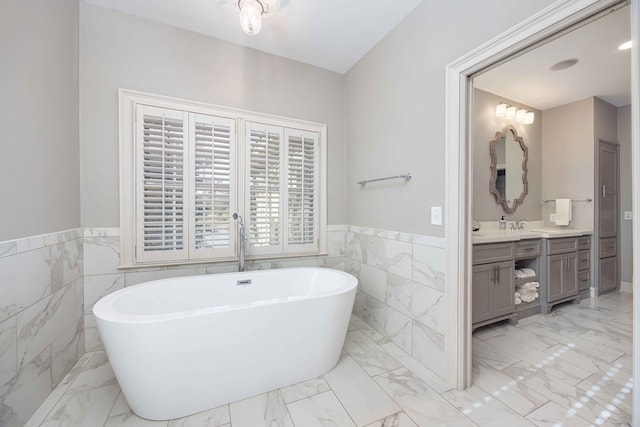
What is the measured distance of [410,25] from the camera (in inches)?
74.2

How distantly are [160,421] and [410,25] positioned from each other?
3.04 meters

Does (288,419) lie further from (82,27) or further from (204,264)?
(82,27)

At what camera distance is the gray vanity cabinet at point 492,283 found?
2.15 metres

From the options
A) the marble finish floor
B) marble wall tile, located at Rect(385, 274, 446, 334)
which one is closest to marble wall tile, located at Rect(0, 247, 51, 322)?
the marble finish floor

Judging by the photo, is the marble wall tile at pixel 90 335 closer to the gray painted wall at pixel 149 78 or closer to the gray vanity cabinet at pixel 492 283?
the gray painted wall at pixel 149 78

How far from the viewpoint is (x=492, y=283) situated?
7.32 ft

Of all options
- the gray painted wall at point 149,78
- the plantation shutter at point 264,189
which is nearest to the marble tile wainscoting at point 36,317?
the gray painted wall at point 149,78

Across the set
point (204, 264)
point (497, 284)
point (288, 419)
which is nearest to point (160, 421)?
point (288, 419)

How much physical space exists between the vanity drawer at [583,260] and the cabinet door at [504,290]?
1392 millimetres

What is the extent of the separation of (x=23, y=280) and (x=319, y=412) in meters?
1.72

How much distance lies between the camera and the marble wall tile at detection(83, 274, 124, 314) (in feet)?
6.08

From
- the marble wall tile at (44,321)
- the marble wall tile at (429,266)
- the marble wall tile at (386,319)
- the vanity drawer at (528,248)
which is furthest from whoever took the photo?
the vanity drawer at (528,248)

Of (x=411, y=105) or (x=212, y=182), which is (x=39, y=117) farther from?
(x=411, y=105)

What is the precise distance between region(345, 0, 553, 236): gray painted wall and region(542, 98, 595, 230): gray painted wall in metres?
2.88
